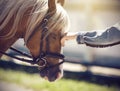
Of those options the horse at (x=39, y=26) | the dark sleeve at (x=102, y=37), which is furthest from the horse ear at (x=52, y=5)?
the dark sleeve at (x=102, y=37)

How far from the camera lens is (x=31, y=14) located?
960 millimetres

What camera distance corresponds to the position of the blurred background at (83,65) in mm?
1596

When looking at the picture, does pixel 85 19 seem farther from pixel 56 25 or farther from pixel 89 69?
pixel 56 25

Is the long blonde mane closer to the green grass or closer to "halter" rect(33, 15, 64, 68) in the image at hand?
"halter" rect(33, 15, 64, 68)

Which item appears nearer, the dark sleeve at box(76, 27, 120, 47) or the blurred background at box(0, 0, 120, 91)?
the dark sleeve at box(76, 27, 120, 47)

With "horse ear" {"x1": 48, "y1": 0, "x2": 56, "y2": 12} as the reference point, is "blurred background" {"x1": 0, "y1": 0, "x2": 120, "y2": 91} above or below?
below

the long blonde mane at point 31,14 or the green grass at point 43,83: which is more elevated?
the long blonde mane at point 31,14

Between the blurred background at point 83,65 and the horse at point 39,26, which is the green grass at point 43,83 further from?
the horse at point 39,26

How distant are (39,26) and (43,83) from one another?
77 centimetres

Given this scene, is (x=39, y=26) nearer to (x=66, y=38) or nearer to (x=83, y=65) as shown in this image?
(x=66, y=38)

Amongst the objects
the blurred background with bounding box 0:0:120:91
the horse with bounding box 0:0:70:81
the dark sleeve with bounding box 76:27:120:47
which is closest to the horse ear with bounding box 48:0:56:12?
the horse with bounding box 0:0:70:81

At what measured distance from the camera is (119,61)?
5.49 ft

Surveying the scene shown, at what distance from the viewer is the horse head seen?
946mm

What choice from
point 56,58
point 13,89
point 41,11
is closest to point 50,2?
point 41,11
